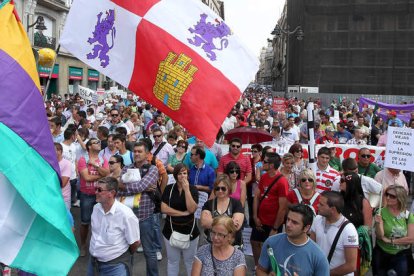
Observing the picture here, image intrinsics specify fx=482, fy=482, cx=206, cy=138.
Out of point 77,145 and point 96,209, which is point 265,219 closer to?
point 96,209

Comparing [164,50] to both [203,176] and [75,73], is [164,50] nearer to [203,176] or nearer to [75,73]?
[203,176]

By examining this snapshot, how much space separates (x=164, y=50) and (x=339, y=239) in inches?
88.3

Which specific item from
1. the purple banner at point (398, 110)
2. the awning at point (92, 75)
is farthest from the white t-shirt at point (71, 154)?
the awning at point (92, 75)

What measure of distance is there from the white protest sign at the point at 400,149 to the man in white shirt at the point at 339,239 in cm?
137

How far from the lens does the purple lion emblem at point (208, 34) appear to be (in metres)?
4.46

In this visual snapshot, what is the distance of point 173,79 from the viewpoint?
4344 mm

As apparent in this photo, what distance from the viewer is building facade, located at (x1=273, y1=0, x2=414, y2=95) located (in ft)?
142

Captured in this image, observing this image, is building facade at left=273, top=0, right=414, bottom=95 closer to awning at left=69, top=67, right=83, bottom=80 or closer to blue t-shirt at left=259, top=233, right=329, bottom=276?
awning at left=69, top=67, right=83, bottom=80

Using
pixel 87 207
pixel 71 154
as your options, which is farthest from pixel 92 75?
pixel 87 207

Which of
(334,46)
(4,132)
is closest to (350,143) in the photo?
(4,132)

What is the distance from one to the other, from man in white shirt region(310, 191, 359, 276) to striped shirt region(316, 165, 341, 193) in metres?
1.65

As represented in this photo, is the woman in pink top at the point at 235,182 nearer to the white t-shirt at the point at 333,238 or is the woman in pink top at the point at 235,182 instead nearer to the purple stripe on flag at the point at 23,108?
the white t-shirt at the point at 333,238

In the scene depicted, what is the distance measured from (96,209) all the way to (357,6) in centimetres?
4443

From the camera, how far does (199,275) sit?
3.46 metres
